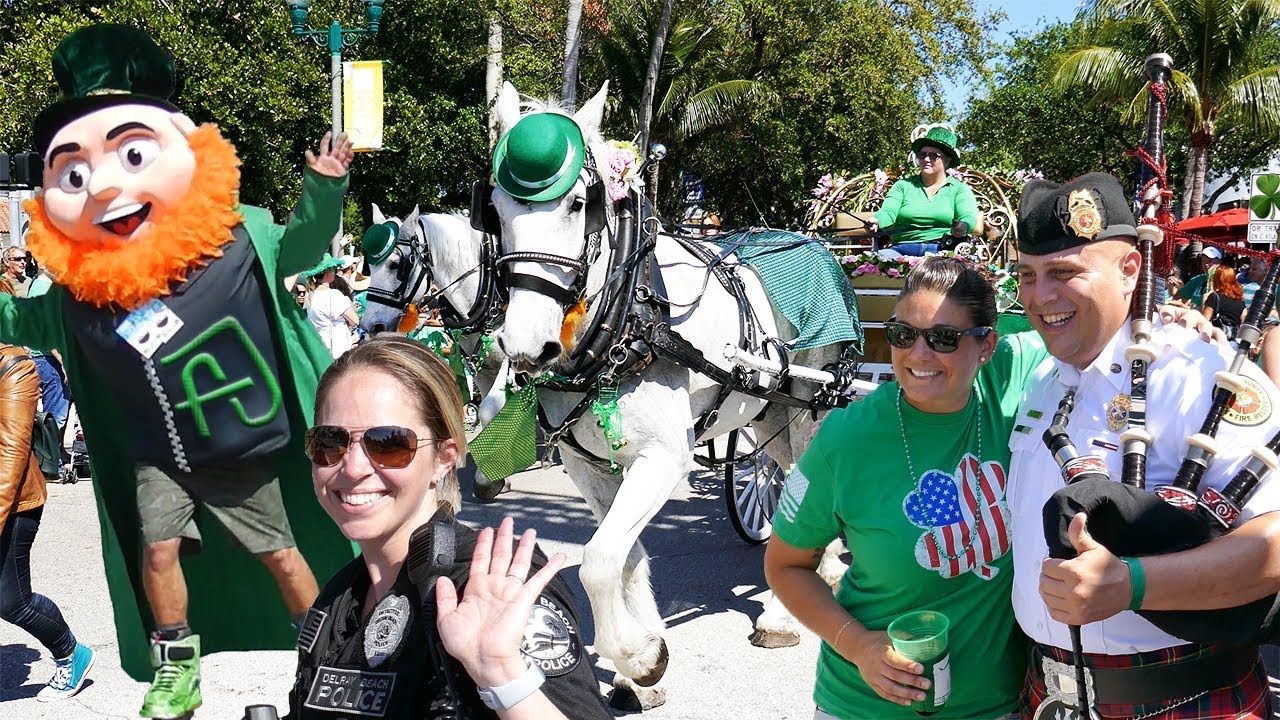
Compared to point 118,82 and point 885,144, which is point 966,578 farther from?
point 885,144

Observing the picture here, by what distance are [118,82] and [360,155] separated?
21.2 m

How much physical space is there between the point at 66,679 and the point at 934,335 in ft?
13.4

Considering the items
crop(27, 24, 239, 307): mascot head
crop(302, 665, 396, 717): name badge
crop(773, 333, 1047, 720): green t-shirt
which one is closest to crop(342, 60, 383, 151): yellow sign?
crop(27, 24, 239, 307): mascot head

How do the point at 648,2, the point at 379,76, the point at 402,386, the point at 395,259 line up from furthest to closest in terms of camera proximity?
the point at 648,2 → the point at 379,76 → the point at 395,259 → the point at 402,386

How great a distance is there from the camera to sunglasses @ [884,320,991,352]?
91.4 inches

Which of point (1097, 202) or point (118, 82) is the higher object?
point (1097, 202)

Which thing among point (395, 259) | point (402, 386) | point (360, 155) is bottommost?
point (360, 155)

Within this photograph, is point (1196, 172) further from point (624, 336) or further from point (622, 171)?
point (624, 336)

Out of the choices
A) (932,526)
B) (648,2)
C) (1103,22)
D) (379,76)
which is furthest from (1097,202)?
(1103,22)

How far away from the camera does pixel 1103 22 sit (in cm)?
2167

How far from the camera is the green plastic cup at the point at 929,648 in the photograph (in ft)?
6.97

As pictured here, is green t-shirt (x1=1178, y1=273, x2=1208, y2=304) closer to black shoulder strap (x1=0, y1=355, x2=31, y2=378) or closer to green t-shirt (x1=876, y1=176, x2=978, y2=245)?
green t-shirt (x1=876, y1=176, x2=978, y2=245)

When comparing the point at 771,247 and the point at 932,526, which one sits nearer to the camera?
the point at 932,526

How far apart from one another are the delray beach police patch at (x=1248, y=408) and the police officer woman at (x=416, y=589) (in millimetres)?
1198
